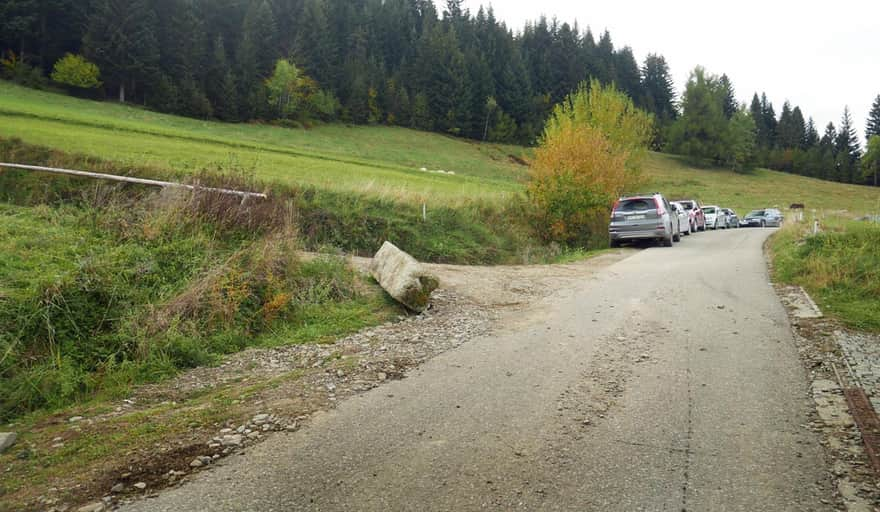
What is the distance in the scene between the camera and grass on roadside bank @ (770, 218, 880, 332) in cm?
823

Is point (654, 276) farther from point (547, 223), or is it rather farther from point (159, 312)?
point (547, 223)

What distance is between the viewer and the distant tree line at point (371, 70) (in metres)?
Result: 59.2

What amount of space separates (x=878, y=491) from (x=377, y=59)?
102 metres

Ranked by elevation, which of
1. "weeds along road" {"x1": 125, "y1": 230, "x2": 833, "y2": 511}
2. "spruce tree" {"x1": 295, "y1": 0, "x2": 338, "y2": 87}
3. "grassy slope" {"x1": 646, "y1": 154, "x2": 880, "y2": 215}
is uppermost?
"spruce tree" {"x1": 295, "y1": 0, "x2": 338, "y2": 87}

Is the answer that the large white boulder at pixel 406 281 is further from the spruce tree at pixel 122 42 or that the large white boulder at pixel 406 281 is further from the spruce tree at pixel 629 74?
the spruce tree at pixel 629 74

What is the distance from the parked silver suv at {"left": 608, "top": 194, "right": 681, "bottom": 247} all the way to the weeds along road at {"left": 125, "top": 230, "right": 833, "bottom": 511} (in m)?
12.3

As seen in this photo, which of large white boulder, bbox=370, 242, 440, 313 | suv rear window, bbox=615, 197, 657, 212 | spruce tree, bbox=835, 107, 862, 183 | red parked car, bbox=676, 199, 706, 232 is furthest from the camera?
spruce tree, bbox=835, 107, 862, 183

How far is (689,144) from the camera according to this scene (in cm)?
8550

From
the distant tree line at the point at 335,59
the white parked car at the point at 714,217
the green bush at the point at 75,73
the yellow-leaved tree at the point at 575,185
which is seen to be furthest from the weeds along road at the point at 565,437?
the green bush at the point at 75,73

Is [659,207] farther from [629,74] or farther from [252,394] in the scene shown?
[629,74]

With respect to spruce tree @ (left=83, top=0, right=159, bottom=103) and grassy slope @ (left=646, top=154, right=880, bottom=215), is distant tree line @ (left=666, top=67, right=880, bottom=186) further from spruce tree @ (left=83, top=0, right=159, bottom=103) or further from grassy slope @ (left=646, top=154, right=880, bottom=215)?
spruce tree @ (left=83, top=0, right=159, bottom=103)

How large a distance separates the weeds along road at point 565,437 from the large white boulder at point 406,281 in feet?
6.33

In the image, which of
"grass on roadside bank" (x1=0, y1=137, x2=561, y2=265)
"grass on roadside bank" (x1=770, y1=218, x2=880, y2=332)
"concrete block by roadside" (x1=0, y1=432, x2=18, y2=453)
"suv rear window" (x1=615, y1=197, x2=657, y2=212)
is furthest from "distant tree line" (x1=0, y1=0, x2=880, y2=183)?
"concrete block by roadside" (x1=0, y1=432, x2=18, y2=453)

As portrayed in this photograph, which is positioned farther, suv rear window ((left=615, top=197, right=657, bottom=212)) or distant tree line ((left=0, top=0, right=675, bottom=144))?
distant tree line ((left=0, top=0, right=675, bottom=144))
